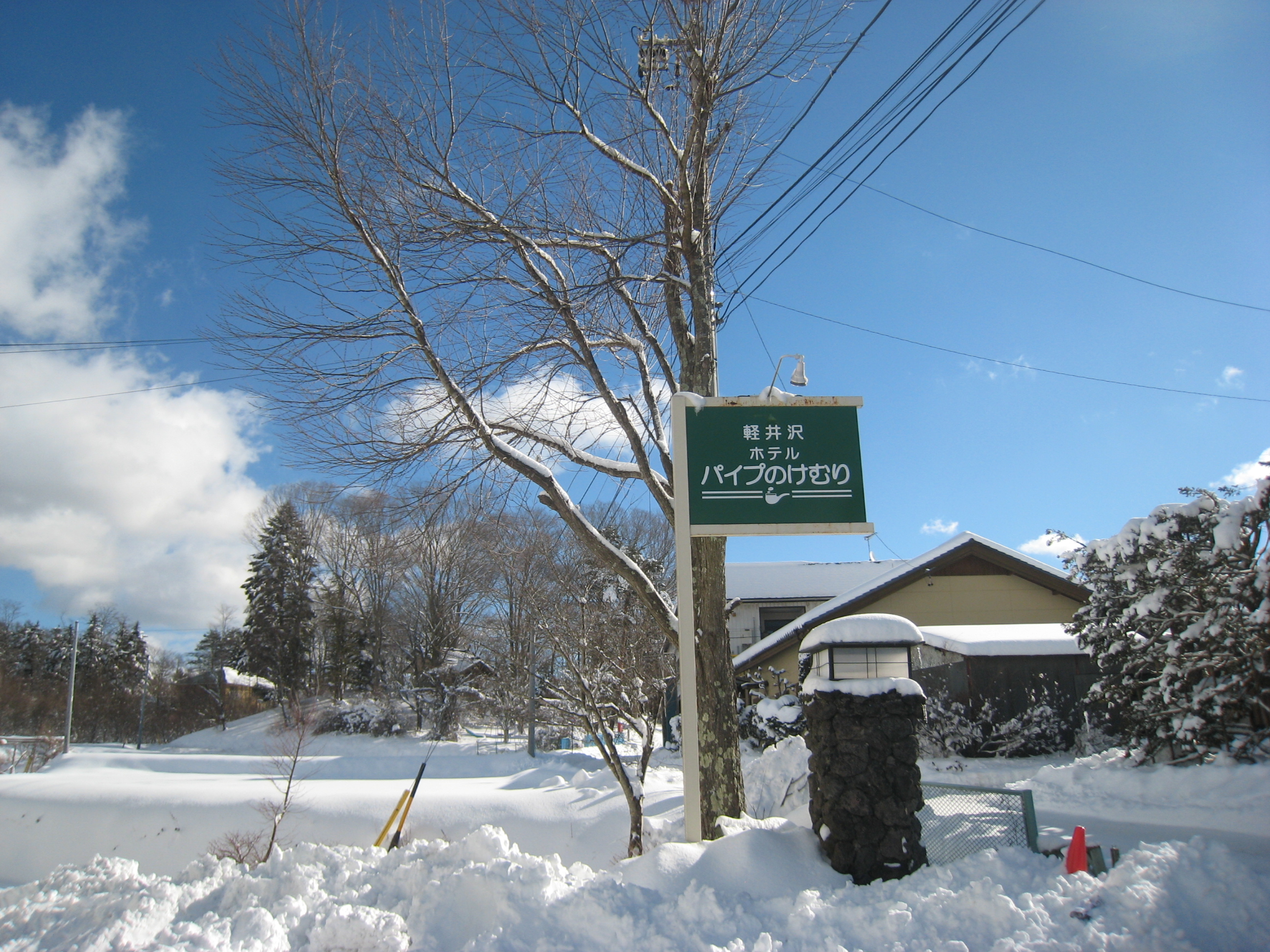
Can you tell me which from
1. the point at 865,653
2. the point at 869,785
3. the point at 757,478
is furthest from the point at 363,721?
the point at 869,785

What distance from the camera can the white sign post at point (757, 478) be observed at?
5.52m

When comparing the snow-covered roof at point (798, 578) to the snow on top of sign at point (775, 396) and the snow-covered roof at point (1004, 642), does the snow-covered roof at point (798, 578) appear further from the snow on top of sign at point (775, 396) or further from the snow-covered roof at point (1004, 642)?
the snow on top of sign at point (775, 396)

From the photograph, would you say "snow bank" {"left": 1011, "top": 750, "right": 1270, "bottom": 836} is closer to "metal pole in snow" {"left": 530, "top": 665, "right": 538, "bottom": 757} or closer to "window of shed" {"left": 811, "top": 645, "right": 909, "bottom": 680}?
"window of shed" {"left": 811, "top": 645, "right": 909, "bottom": 680}

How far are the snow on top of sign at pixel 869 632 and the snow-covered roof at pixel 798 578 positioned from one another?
A: 58.9ft

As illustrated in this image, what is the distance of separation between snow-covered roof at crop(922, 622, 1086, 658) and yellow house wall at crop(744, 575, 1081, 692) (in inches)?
71.9

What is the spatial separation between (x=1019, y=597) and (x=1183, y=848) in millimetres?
14568

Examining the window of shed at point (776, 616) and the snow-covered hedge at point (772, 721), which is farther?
the window of shed at point (776, 616)

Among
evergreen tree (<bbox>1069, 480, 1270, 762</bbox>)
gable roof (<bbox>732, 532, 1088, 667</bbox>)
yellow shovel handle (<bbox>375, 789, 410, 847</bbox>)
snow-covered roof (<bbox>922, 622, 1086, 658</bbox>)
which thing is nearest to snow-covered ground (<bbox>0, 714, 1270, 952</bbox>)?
evergreen tree (<bbox>1069, 480, 1270, 762</bbox>)

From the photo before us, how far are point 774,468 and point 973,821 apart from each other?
110 inches

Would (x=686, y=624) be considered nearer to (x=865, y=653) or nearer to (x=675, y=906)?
(x=865, y=653)

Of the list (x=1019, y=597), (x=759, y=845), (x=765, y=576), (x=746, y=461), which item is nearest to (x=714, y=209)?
(x=746, y=461)

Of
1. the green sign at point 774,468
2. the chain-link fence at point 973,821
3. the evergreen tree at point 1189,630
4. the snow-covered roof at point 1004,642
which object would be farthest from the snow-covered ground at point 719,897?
the snow-covered roof at point 1004,642

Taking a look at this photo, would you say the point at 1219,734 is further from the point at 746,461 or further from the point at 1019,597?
the point at 1019,597

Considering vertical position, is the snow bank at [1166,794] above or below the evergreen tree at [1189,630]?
below
